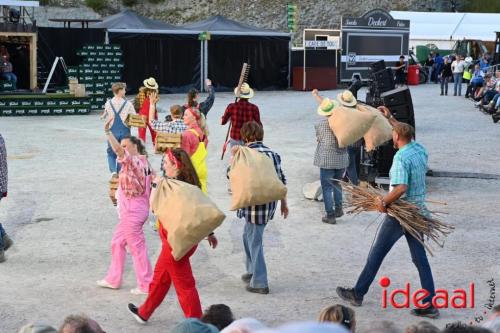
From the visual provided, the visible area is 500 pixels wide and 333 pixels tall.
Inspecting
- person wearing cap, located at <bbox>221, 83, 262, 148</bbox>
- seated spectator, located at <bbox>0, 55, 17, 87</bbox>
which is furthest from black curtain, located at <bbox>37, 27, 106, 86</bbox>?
person wearing cap, located at <bbox>221, 83, 262, 148</bbox>

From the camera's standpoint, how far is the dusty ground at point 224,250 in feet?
24.2

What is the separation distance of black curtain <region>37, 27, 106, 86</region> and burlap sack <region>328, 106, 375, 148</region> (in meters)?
20.2

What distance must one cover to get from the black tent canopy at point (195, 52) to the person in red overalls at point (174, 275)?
24677mm

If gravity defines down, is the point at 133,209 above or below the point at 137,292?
above

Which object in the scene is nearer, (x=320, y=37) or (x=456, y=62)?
(x=456, y=62)

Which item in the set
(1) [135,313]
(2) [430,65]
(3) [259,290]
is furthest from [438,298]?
(2) [430,65]

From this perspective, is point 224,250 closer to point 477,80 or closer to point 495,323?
point 495,323

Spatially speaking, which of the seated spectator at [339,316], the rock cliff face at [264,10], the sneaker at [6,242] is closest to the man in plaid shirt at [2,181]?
the sneaker at [6,242]

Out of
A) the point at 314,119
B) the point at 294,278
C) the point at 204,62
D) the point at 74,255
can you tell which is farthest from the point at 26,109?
the point at 294,278

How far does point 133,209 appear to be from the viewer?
298 inches

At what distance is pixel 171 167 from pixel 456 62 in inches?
1021

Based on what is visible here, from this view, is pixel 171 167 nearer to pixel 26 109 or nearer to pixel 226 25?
pixel 26 109

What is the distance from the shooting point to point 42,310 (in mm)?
7234

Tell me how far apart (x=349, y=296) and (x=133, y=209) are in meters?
2.08
